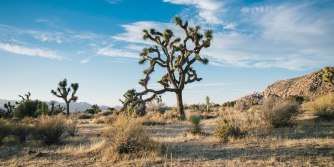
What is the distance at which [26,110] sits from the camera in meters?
33.7

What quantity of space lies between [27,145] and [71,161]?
12.2ft

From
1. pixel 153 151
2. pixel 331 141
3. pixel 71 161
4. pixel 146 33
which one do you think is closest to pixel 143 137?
pixel 153 151

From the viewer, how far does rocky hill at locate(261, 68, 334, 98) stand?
197ft

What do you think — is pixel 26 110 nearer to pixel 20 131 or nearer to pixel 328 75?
pixel 20 131

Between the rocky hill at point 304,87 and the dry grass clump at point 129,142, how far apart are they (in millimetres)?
53455

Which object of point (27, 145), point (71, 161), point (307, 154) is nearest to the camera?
point (307, 154)

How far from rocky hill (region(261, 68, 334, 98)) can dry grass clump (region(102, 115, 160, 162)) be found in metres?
53.5

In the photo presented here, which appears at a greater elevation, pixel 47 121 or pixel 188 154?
pixel 47 121

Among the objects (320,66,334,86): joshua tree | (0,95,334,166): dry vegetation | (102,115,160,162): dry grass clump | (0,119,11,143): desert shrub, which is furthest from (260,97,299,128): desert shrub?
(320,66,334,86): joshua tree

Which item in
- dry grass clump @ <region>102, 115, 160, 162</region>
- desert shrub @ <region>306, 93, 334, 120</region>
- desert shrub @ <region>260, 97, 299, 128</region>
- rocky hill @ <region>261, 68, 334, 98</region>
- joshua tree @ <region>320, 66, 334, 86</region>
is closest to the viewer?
dry grass clump @ <region>102, 115, 160, 162</region>

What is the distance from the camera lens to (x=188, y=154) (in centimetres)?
745

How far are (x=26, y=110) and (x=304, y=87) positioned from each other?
60352mm

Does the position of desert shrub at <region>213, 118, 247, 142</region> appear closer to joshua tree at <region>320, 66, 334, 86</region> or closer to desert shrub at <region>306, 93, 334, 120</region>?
desert shrub at <region>306, 93, 334, 120</region>

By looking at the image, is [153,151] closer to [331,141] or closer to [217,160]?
[217,160]
